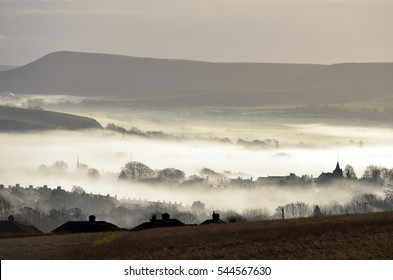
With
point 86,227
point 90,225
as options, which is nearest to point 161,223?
point 90,225

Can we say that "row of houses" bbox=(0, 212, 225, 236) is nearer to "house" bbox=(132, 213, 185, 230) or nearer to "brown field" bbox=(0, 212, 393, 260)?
"house" bbox=(132, 213, 185, 230)

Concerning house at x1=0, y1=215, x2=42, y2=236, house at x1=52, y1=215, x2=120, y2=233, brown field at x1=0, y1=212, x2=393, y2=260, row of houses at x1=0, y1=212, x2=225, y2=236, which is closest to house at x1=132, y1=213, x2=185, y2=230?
row of houses at x1=0, y1=212, x2=225, y2=236

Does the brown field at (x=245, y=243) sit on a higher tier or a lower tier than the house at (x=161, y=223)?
A: lower

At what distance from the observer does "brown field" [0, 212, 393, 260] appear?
7350 centimetres

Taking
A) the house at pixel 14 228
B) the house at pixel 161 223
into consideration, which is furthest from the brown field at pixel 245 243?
the house at pixel 14 228

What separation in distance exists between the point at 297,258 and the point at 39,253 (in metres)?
Answer: 22.2

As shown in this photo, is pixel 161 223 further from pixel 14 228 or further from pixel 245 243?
pixel 245 243

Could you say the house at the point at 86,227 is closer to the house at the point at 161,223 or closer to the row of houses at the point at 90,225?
the row of houses at the point at 90,225

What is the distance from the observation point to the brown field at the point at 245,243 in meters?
73.5

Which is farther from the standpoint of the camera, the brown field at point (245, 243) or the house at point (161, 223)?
the house at point (161, 223)

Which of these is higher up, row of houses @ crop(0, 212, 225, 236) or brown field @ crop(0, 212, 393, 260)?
row of houses @ crop(0, 212, 225, 236)

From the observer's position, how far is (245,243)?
262ft

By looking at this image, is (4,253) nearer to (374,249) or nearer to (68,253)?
(68,253)

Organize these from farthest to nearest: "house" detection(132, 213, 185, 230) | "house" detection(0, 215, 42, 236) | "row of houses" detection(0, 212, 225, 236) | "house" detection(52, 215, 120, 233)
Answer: "house" detection(0, 215, 42, 236) → "house" detection(52, 215, 120, 233) → "row of houses" detection(0, 212, 225, 236) → "house" detection(132, 213, 185, 230)
